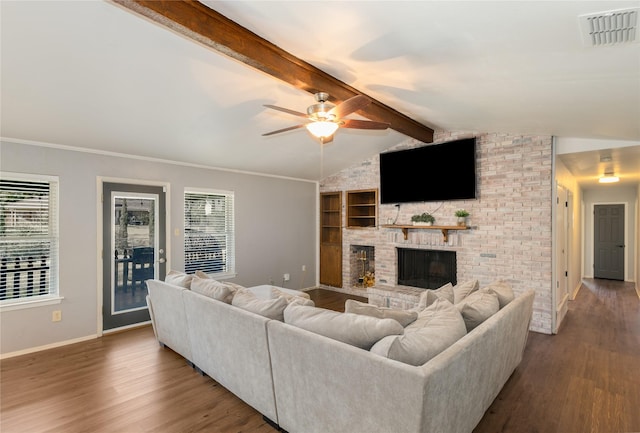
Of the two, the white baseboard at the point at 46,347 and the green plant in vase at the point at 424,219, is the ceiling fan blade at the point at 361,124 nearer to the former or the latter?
the green plant in vase at the point at 424,219

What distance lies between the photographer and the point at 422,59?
244 cm

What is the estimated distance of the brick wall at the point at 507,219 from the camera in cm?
429

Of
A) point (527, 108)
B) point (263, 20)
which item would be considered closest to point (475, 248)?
point (527, 108)

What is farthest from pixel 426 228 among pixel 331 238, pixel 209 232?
pixel 209 232

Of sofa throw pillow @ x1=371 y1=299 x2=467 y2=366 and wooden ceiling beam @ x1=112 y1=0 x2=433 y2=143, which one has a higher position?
wooden ceiling beam @ x1=112 y1=0 x2=433 y2=143

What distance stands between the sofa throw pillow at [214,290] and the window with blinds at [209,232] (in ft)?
7.50

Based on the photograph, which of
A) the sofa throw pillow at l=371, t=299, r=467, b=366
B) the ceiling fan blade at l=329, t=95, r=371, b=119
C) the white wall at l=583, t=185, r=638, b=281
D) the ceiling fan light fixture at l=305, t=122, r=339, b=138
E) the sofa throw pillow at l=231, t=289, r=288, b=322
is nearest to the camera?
the sofa throw pillow at l=371, t=299, r=467, b=366

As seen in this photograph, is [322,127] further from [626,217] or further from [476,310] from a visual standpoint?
[626,217]

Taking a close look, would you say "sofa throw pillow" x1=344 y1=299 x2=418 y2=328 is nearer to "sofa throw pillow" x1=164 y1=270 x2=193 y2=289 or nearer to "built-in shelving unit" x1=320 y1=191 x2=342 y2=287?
"sofa throw pillow" x1=164 y1=270 x2=193 y2=289

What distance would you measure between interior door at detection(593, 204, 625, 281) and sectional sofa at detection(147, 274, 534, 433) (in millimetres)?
7219

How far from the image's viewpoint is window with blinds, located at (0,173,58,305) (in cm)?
361

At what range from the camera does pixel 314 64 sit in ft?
9.43

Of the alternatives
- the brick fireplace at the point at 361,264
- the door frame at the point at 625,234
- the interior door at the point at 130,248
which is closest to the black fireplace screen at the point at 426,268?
the brick fireplace at the point at 361,264

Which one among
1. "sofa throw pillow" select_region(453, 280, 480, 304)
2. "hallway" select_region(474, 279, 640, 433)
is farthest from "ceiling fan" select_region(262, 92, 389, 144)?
"hallway" select_region(474, 279, 640, 433)
